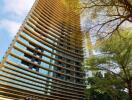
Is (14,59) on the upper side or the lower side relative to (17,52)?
lower

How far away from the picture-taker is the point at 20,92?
24.9 metres

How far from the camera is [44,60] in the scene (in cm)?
3084

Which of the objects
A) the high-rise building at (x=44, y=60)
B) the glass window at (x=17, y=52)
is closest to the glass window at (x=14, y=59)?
the high-rise building at (x=44, y=60)

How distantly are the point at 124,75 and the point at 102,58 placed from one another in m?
2.07

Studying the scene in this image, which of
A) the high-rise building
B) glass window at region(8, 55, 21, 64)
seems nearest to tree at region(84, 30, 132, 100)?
the high-rise building

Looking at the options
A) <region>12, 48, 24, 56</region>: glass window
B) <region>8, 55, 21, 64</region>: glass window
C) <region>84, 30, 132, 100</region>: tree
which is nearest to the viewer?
<region>84, 30, 132, 100</region>: tree

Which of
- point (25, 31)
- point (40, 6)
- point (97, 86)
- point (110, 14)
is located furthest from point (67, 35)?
point (110, 14)

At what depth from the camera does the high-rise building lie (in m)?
25.3

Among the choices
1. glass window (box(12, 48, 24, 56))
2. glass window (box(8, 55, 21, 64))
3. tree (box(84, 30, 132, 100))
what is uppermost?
glass window (box(12, 48, 24, 56))

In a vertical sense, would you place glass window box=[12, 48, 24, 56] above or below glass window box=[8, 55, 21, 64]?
above

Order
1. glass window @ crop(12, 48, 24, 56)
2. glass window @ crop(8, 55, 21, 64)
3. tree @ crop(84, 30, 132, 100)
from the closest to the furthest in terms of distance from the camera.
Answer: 1. tree @ crop(84, 30, 132, 100)
2. glass window @ crop(8, 55, 21, 64)
3. glass window @ crop(12, 48, 24, 56)

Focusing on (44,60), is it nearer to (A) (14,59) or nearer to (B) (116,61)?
(A) (14,59)

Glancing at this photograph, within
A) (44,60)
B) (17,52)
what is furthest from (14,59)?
(44,60)

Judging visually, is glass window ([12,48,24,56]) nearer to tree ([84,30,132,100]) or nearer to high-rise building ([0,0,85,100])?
high-rise building ([0,0,85,100])
